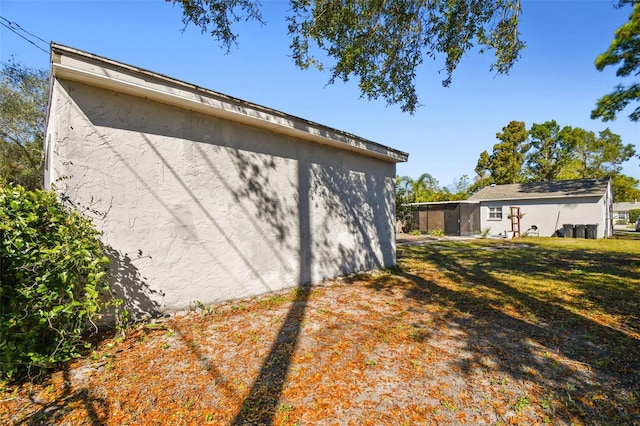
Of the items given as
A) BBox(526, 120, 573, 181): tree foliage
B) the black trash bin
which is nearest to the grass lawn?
the black trash bin

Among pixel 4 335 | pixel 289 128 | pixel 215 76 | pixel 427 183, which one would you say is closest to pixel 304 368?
pixel 4 335

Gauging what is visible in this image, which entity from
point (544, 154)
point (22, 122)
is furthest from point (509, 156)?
point (22, 122)

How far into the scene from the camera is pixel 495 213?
21.5 meters

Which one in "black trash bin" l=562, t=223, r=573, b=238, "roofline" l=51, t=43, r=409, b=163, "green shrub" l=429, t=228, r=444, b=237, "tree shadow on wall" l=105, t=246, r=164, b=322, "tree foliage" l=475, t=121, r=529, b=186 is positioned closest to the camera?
"roofline" l=51, t=43, r=409, b=163

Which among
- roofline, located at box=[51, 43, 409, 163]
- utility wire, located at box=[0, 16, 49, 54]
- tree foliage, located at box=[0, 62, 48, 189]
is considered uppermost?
tree foliage, located at box=[0, 62, 48, 189]

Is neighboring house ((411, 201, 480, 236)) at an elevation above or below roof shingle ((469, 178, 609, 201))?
below

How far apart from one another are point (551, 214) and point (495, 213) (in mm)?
3306

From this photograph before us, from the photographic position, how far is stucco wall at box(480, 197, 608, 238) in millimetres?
18062

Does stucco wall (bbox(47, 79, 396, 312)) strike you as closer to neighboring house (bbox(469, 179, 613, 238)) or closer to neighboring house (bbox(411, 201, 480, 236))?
neighboring house (bbox(411, 201, 480, 236))

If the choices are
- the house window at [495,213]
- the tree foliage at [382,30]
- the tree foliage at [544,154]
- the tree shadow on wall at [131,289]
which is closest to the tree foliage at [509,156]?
the tree foliage at [544,154]

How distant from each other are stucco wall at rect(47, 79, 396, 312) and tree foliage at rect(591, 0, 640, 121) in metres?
14.5

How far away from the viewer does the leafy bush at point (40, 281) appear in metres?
2.53

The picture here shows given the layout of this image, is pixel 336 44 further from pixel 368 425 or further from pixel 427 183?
pixel 427 183

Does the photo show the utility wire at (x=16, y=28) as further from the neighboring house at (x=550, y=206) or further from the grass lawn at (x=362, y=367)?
the neighboring house at (x=550, y=206)
